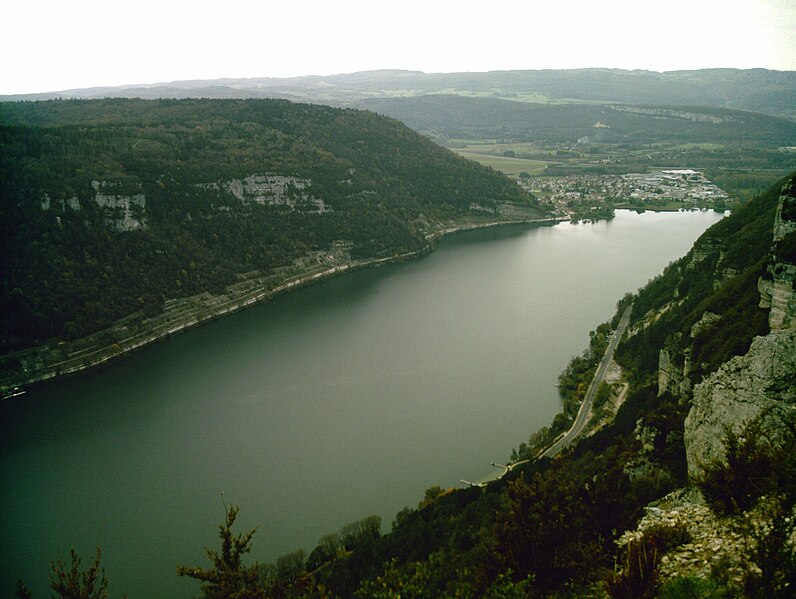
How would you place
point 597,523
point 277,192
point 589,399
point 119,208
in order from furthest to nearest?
point 277,192, point 119,208, point 589,399, point 597,523

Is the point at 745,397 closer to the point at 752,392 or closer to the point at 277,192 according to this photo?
the point at 752,392

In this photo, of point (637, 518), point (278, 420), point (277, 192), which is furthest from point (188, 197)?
point (637, 518)

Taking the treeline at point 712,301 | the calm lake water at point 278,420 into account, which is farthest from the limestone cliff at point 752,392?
the calm lake water at point 278,420

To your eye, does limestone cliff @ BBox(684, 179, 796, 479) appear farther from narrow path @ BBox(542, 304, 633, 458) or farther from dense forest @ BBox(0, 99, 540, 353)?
dense forest @ BBox(0, 99, 540, 353)

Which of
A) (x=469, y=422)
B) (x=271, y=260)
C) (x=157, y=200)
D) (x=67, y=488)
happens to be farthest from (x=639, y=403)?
(x=157, y=200)

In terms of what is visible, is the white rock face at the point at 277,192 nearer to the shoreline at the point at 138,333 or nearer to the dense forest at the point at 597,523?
the shoreline at the point at 138,333

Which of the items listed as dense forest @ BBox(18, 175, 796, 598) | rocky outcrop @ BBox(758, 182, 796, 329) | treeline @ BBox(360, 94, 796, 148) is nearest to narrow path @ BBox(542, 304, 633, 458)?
dense forest @ BBox(18, 175, 796, 598)

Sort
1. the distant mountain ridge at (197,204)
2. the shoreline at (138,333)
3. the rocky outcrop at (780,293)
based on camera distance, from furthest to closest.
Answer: the distant mountain ridge at (197,204), the shoreline at (138,333), the rocky outcrop at (780,293)
